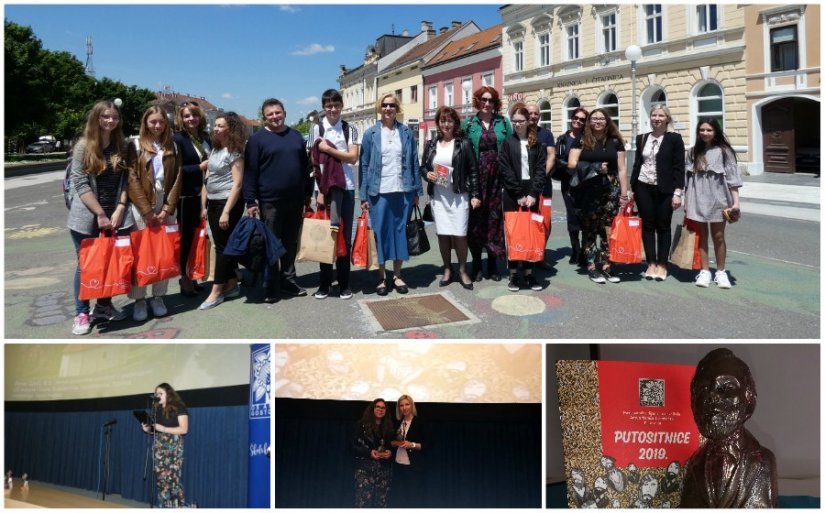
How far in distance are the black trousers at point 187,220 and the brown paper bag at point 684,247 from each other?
4.21m

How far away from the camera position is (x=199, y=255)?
516 centimetres

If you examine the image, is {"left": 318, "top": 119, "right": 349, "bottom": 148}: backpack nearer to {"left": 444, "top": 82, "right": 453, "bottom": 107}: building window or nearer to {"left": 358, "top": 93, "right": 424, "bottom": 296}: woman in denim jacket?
{"left": 358, "top": 93, "right": 424, "bottom": 296}: woman in denim jacket

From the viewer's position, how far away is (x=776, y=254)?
709cm

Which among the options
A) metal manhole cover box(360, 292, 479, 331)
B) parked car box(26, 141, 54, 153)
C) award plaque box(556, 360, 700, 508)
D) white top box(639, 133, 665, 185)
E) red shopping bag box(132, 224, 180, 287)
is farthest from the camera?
parked car box(26, 141, 54, 153)

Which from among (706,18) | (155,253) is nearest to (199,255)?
(155,253)

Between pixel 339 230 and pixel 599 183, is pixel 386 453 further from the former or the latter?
pixel 599 183

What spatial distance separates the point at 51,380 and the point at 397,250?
9.67 feet

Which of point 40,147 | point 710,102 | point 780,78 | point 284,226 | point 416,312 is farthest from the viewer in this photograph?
point 40,147

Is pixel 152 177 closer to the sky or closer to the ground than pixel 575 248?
closer to the sky

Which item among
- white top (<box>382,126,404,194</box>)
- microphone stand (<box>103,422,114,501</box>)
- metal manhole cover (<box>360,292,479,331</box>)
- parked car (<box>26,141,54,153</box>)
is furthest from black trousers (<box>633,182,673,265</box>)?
parked car (<box>26,141,54,153</box>)

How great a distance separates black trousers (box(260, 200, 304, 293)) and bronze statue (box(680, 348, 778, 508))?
126 inches

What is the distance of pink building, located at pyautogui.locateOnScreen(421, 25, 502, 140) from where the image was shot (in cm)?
3534

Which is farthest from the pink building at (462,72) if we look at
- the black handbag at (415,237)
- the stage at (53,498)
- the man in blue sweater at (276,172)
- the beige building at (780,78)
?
the stage at (53,498)

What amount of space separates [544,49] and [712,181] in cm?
2668
